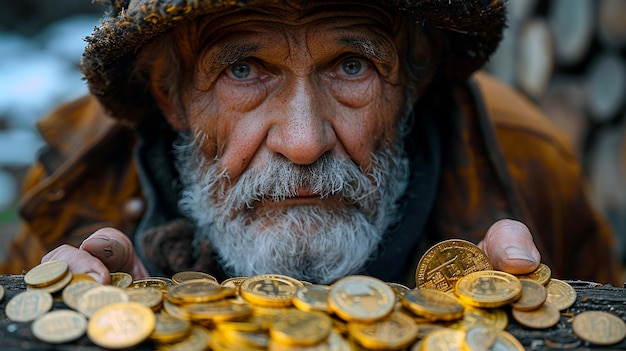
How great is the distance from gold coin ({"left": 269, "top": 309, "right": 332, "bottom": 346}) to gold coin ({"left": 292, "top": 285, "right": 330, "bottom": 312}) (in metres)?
0.02

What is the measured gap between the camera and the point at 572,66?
4.23 meters

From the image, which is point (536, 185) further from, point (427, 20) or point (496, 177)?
point (427, 20)

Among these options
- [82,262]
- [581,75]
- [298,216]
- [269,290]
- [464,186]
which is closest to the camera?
[269,290]

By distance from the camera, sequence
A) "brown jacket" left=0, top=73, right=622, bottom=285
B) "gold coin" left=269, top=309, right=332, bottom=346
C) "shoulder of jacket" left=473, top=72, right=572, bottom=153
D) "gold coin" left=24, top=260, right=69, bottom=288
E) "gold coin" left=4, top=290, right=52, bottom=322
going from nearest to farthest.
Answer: "gold coin" left=269, top=309, right=332, bottom=346, "gold coin" left=4, top=290, right=52, bottom=322, "gold coin" left=24, top=260, right=69, bottom=288, "brown jacket" left=0, top=73, right=622, bottom=285, "shoulder of jacket" left=473, top=72, right=572, bottom=153

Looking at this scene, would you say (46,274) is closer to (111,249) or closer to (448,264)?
(111,249)

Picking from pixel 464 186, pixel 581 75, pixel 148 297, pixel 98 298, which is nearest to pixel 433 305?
pixel 148 297

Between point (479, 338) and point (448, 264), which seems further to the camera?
point (448, 264)

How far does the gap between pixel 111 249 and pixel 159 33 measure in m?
0.62

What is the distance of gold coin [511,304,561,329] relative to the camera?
1.50m

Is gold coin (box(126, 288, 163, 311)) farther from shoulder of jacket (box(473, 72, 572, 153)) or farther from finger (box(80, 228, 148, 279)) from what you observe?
shoulder of jacket (box(473, 72, 572, 153))

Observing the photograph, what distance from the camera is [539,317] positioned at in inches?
59.9

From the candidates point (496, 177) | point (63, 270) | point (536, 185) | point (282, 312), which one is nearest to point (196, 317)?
point (282, 312)

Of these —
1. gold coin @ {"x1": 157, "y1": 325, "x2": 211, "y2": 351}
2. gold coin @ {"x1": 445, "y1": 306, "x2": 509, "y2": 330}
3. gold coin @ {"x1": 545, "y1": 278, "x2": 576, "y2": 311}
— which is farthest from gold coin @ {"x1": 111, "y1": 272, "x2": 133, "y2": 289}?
gold coin @ {"x1": 545, "y1": 278, "x2": 576, "y2": 311}

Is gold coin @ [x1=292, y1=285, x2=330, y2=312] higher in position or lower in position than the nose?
lower
